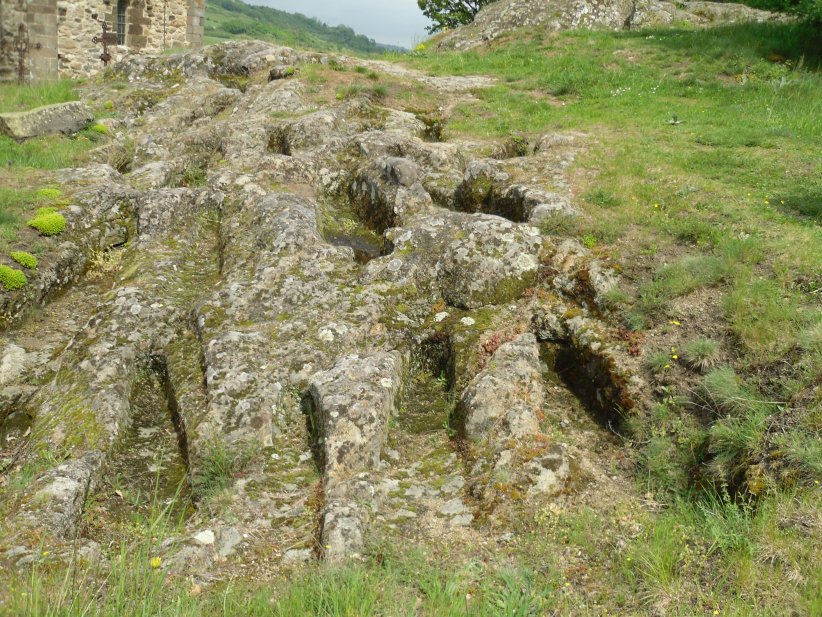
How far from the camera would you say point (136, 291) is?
940 centimetres

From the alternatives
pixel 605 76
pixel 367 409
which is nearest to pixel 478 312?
pixel 367 409

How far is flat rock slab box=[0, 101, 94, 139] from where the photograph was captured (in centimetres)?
1441

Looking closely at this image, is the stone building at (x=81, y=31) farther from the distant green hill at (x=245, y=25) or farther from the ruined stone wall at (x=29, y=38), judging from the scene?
the distant green hill at (x=245, y=25)

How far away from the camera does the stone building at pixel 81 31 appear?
912 inches

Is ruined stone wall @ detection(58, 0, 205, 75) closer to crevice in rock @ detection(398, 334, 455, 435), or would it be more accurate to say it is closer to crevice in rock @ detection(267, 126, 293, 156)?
crevice in rock @ detection(267, 126, 293, 156)

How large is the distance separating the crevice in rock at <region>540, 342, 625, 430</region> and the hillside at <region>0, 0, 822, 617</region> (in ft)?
0.14

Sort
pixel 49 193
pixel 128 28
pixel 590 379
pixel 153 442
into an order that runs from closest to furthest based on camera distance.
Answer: pixel 153 442
pixel 590 379
pixel 49 193
pixel 128 28

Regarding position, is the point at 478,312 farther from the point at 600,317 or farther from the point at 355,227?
the point at 355,227

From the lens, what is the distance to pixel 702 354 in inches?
280

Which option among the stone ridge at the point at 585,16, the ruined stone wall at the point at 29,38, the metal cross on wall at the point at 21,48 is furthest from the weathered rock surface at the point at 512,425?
the ruined stone wall at the point at 29,38

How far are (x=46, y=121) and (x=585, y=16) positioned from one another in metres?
20.7

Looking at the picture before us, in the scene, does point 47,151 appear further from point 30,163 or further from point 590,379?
point 590,379

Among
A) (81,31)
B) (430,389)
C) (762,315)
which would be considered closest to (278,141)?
(430,389)

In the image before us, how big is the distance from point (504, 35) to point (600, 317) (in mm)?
19565
